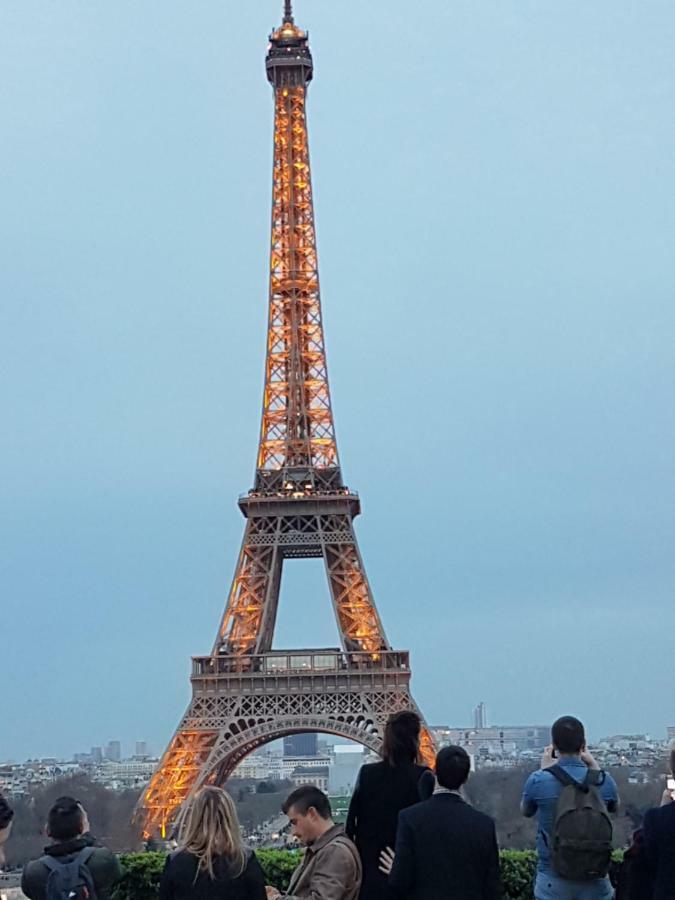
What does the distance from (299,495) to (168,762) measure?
777cm

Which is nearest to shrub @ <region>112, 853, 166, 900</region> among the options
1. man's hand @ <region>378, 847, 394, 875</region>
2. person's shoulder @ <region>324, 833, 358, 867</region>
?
man's hand @ <region>378, 847, 394, 875</region>

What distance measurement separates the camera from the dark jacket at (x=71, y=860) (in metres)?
6.65

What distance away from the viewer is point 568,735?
716cm

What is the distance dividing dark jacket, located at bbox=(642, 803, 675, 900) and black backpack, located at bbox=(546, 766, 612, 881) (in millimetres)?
298

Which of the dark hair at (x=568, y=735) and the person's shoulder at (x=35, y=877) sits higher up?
the dark hair at (x=568, y=735)

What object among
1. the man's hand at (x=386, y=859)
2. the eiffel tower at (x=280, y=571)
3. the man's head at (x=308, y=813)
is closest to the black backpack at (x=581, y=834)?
the man's hand at (x=386, y=859)

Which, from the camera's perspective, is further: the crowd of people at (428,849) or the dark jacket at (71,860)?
the dark jacket at (71,860)

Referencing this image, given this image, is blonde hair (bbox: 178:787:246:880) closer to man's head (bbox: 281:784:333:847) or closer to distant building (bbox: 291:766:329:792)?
man's head (bbox: 281:784:333:847)

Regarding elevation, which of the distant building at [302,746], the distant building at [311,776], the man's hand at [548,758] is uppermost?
the distant building at [302,746]

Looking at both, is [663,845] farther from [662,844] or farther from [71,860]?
[71,860]

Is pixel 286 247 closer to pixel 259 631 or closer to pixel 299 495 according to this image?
pixel 299 495

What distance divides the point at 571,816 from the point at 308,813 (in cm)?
139

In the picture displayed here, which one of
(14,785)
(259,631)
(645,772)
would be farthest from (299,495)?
(14,785)

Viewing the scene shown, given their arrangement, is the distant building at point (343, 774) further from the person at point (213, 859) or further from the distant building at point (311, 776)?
the person at point (213, 859)
